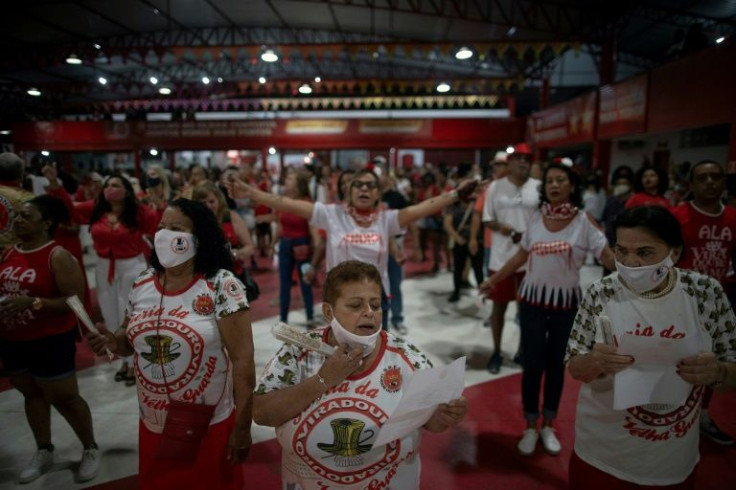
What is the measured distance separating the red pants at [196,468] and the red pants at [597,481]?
1.42 m

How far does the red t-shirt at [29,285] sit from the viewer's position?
235 cm

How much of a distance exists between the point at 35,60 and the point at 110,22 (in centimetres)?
282

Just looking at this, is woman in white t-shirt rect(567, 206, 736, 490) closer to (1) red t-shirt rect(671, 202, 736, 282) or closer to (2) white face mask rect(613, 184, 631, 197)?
(1) red t-shirt rect(671, 202, 736, 282)

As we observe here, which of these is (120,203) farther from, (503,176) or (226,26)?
(226,26)

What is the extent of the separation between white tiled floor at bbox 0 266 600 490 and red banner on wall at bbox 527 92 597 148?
23.4 ft

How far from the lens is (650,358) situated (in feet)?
4.71

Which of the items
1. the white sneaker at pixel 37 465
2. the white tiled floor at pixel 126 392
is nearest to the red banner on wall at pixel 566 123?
the white tiled floor at pixel 126 392

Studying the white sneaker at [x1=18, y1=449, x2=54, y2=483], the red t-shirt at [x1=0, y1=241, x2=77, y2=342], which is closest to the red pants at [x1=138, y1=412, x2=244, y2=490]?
the red t-shirt at [x1=0, y1=241, x2=77, y2=342]

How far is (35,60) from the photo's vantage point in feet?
45.1

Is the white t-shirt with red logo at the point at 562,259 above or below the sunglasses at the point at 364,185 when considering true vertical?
below

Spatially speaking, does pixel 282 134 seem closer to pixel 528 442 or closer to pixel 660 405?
pixel 528 442

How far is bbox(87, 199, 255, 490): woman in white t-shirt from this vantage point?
1.72 meters

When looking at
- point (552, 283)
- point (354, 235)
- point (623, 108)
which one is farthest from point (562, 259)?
point (623, 108)

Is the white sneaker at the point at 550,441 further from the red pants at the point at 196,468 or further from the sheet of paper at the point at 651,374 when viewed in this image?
the red pants at the point at 196,468
